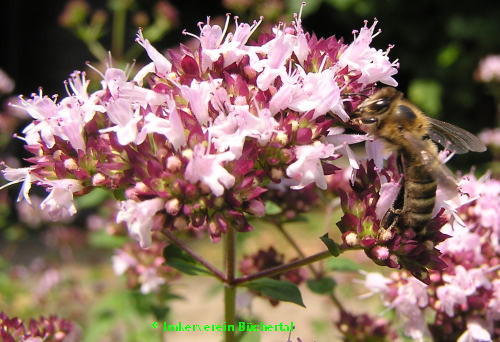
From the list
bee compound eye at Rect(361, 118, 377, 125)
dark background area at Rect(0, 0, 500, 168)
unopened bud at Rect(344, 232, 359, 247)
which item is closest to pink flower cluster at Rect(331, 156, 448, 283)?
unopened bud at Rect(344, 232, 359, 247)

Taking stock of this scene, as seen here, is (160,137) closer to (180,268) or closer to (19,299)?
(180,268)

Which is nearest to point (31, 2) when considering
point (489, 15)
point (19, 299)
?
point (19, 299)

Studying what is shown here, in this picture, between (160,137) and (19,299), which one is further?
(19,299)

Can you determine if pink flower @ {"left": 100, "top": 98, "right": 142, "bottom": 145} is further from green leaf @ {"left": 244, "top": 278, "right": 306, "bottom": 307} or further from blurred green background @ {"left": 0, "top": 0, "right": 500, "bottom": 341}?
blurred green background @ {"left": 0, "top": 0, "right": 500, "bottom": 341}

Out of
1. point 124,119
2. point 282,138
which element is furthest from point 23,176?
point 282,138

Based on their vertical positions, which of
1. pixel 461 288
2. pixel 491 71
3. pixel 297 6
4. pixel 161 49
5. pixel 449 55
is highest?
pixel 461 288

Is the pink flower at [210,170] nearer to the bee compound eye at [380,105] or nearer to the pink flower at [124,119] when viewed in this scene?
the pink flower at [124,119]

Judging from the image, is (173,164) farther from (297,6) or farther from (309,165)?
(297,6)
